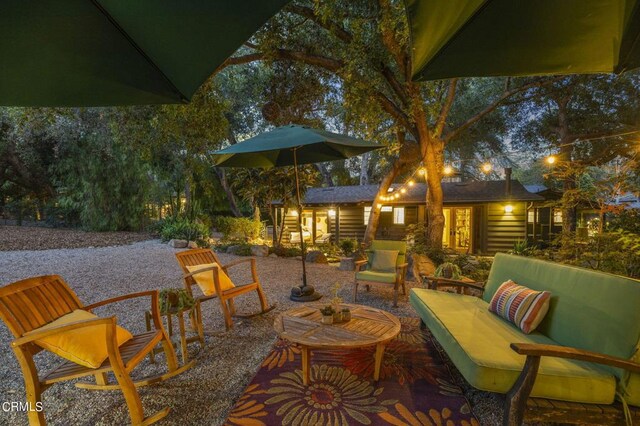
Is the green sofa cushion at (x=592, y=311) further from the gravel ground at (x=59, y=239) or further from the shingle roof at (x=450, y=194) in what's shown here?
the gravel ground at (x=59, y=239)

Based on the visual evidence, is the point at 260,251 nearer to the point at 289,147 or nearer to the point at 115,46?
the point at 289,147

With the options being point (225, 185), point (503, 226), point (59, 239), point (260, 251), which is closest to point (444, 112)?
point (260, 251)

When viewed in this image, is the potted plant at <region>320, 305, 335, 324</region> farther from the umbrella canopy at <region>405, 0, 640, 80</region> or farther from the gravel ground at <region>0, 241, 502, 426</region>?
the umbrella canopy at <region>405, 0, 640, 80</region>

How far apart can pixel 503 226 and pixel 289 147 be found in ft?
37.6

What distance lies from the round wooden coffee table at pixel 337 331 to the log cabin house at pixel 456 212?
25.1 feet

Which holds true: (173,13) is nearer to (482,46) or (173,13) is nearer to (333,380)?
(482,46)

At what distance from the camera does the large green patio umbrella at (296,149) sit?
3.81m

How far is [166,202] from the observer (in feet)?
56.8

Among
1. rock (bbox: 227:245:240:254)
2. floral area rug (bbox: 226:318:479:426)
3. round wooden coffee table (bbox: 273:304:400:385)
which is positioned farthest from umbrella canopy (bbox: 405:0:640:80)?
rock (bbox: 227:245:240:254)

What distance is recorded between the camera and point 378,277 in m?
4.72

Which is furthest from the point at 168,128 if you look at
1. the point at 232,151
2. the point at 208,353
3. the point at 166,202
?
the point at 166,202

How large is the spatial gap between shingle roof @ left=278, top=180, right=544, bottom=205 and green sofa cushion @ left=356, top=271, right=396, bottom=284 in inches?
337

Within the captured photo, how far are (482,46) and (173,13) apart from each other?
1.55 metres

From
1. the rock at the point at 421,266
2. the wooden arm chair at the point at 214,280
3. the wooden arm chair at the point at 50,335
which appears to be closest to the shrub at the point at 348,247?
the rock at the point at 421,266
